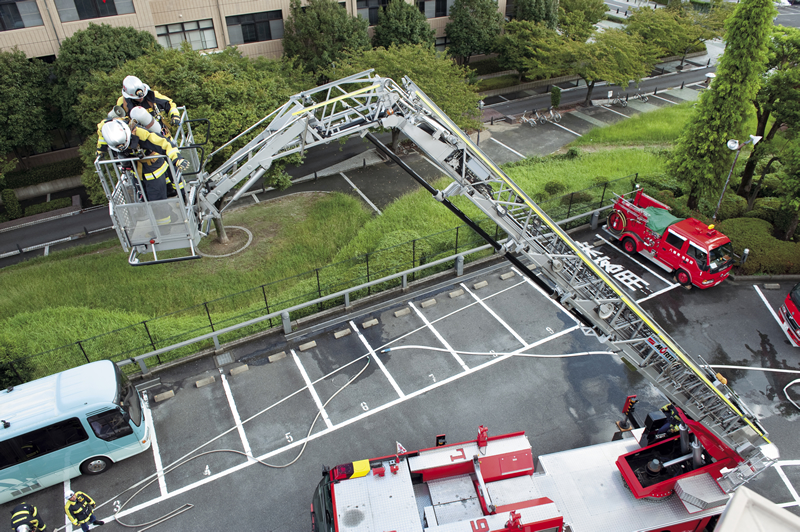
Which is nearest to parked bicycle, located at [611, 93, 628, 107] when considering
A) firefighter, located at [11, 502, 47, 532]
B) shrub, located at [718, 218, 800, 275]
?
shrub, located at [718, 218, 800, 275]

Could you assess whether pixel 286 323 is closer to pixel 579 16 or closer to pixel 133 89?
pixel 133 89

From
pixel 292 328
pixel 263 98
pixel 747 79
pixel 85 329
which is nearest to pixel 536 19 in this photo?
pixel 747 79

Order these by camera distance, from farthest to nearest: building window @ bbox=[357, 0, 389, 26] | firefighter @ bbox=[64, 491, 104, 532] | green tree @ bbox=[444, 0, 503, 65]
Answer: green tree @ bbox=[444, 0, 503, 65], building window @ bbox=[357, 0, 389, 26], firefighter @ bbox=[64, 491, 104, 532]

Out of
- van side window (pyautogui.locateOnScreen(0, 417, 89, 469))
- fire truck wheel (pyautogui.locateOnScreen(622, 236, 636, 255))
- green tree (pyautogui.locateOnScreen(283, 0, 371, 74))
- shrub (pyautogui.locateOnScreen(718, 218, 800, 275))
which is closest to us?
van side window (pyautogui.locateOnScreen(0, 417, 89, 469))

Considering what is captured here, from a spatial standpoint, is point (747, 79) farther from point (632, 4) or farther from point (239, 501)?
point (632, 4)

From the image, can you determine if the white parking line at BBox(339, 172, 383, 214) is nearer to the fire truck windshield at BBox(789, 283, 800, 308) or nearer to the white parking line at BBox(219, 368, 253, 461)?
the white parking line at BBox(219, 368, 253, 461)

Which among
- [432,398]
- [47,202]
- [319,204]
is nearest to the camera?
[432,398]

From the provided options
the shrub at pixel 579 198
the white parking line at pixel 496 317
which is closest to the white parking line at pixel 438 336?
the white parking line at pixel 496 317
